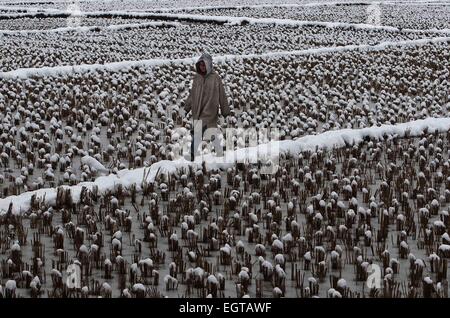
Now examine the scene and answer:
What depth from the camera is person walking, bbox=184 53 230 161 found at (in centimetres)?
1010

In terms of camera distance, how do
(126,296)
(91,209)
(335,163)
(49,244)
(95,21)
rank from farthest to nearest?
(95,21)
(335,163)
(91,209)
(49,244)
(126,296)

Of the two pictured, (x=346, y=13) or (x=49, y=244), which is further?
(x=346, y=13)

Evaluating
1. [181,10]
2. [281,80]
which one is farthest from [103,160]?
[181,10]

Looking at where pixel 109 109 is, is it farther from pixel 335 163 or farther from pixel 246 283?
pixel 246 283

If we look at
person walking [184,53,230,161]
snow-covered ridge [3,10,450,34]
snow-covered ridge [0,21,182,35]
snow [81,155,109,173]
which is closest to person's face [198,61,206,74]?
person walking [184,53,230,161]

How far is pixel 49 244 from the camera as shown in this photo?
23.9 feet

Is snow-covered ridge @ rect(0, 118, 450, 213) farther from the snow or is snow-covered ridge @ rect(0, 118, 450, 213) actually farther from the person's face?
the person's face

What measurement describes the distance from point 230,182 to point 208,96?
1.40 meters

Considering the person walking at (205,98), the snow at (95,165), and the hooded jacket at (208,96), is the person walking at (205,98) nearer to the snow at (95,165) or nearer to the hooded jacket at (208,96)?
the hooded jacket at (208,96)

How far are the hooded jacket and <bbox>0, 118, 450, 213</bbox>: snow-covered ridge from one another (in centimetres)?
59

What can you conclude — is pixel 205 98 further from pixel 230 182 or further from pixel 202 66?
pixel 230 182

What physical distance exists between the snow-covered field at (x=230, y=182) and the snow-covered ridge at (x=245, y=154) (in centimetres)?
3

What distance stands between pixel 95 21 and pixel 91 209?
29899 mm

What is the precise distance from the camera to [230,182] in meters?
9.44
